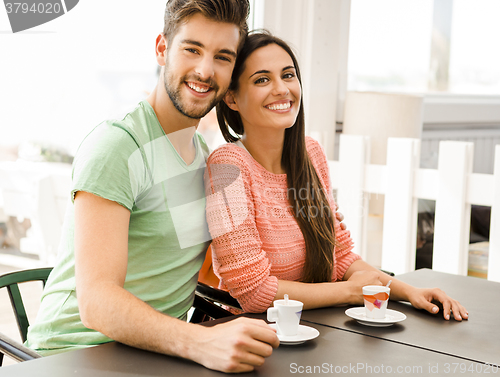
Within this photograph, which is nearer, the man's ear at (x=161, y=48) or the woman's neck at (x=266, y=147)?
the man's ear at (x=161, y=48)

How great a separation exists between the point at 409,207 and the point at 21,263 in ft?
5.62

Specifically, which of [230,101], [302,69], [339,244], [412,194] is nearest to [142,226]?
[230,101]

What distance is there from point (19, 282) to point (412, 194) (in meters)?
1.81

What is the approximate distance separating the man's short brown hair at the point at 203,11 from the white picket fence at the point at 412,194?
4.42 ft

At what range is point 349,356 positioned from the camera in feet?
3.60

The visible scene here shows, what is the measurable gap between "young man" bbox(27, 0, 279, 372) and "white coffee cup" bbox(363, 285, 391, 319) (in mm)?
341

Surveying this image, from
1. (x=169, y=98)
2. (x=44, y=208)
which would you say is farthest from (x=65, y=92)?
(x=169, y=98)

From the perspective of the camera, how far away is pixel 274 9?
113 inches

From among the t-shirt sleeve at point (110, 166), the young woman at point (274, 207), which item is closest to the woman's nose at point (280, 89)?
the young woman at point (274, 207)

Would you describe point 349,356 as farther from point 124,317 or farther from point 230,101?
point 230,101

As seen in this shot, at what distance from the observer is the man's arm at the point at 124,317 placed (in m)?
1.02

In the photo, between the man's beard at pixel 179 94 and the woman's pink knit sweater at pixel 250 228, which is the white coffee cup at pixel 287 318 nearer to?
the woman's pink knit sweater at pixel 250 228

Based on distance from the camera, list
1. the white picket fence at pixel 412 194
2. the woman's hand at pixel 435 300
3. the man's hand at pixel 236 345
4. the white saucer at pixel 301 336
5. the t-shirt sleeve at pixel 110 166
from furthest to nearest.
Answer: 1. the white picket fence at pixel 412 194
2. the woman's hand at pixel 435 300
3. the t-shirt sleeve at pixel 110 166
4. the white saucer at pixel 301 336
5. the man's hand at pixel 236 345

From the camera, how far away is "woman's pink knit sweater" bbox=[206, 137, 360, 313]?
1.46m
